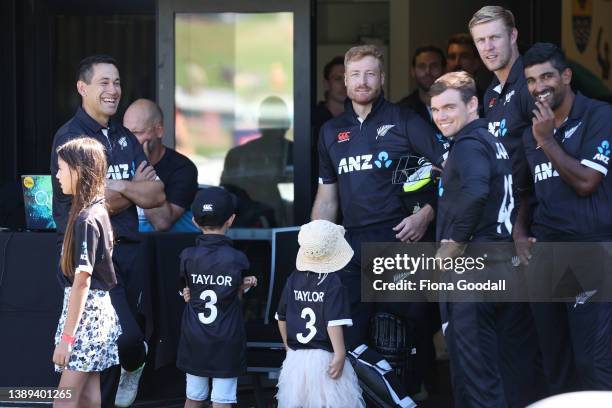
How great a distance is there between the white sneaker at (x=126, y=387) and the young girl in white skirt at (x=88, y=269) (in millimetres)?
879

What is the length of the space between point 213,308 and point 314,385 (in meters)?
0.67

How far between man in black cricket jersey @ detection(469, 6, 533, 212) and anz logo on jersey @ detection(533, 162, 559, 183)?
0.15m

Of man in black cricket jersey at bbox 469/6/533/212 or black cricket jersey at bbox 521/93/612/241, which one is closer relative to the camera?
black cricket jersey at bbox 521/93/612/241

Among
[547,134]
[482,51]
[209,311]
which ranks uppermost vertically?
[482,51]

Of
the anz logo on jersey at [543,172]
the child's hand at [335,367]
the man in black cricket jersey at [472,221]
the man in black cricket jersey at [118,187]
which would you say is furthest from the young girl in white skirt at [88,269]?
the anz logo on jersey at [543,172]

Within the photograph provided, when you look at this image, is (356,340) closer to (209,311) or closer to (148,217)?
A: (209,311)

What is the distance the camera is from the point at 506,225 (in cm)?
552

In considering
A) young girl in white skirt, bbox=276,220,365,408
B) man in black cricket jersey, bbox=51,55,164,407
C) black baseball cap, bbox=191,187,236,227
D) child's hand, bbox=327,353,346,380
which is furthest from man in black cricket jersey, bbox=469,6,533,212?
man in black cricket jersey, bbox=51,55,164,407

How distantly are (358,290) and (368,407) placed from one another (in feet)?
2.23

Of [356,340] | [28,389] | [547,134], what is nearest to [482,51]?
[547,134]

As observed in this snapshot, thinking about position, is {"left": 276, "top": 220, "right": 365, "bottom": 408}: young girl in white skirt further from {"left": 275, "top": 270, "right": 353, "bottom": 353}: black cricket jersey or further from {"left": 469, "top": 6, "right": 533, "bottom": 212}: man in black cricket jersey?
{"left": 469, "top": 6, "right": 533, "bottom": 212}: man in black cricket jersey

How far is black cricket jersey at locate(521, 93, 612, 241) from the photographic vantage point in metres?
5.58

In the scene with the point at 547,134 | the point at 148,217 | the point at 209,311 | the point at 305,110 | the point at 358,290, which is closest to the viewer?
the point at 547,134

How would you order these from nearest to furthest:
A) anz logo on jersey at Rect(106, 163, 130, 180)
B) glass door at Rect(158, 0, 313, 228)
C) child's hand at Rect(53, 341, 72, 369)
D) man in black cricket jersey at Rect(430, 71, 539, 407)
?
child's hand at Rect(53, 341, 72, 369) → man in black cricket jersey at Rect(430, 71, 539, 407) → anz logo on jersey at Rect(106, 163, 130, 180) → glass door at Rect(158, 0, 313, 228)
